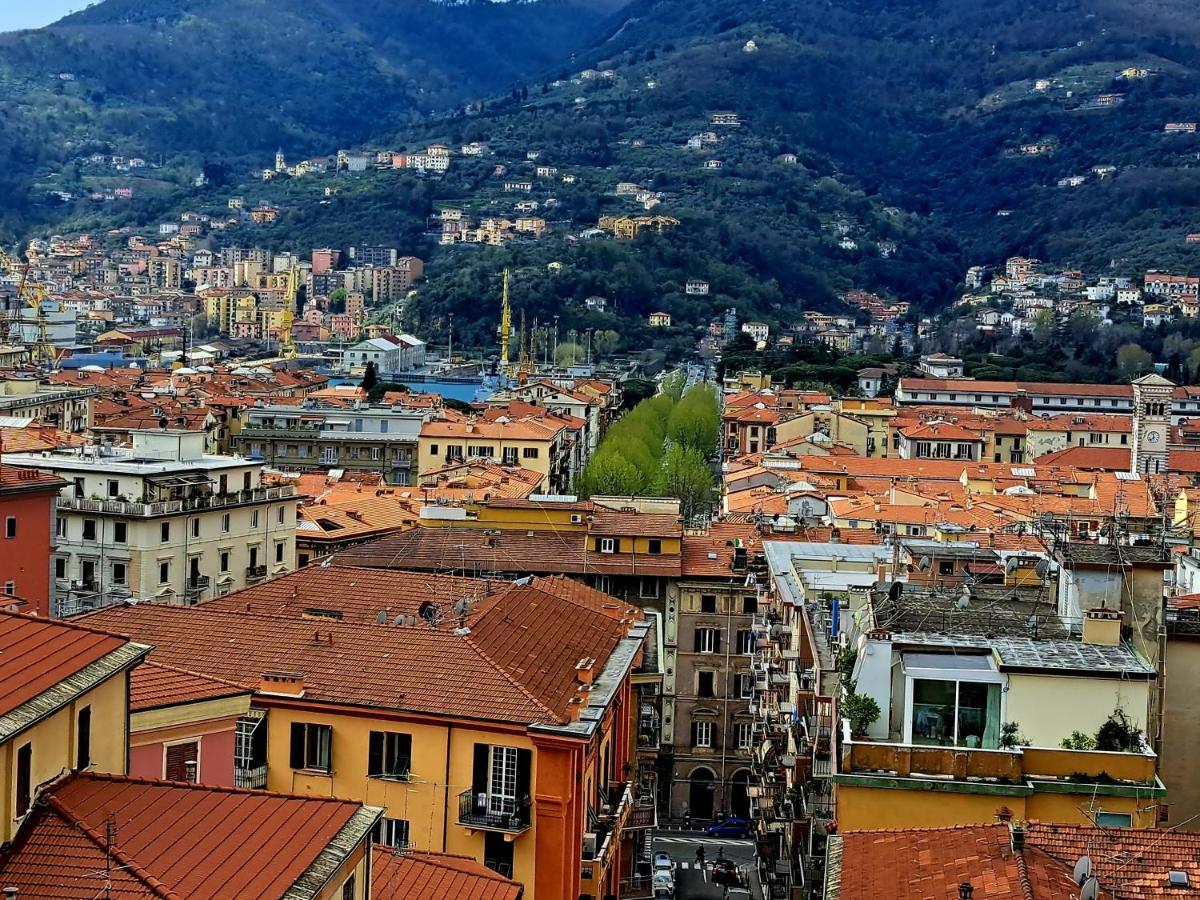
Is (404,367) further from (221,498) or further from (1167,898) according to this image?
(1167,898)

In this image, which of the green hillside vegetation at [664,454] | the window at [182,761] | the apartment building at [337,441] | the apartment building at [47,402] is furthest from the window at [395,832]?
the apartment building at [47,402]

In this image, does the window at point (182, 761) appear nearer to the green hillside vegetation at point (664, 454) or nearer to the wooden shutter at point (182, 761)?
the wooden shutter at point (182, 761)

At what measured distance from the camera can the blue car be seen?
1355 inches

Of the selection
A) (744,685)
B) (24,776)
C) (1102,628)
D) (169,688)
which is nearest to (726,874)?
(744,685)

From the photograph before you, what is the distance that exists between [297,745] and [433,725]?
4.71ft

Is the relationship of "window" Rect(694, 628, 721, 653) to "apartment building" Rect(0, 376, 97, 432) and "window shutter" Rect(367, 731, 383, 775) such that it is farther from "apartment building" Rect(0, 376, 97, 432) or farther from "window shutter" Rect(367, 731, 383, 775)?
"apartment building" Rect(0, 376, 97, 432)

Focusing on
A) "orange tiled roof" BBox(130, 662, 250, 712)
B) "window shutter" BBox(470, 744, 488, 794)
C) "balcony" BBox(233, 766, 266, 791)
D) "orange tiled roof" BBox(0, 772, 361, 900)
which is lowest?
"balcony" BBox(233, 766, 266, 791)

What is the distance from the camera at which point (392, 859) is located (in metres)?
12.9

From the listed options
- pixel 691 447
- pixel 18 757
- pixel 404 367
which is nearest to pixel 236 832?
pixel 18 757

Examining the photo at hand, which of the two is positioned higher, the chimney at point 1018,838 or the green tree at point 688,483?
the chimney at point 1018,838

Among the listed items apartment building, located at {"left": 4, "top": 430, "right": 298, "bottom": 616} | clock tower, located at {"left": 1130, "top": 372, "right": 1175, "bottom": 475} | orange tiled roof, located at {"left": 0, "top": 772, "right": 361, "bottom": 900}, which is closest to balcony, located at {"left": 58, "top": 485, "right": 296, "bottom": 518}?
apartment building, located at {"left": 4, "top": 430, "right": 298, "bottom": 616}

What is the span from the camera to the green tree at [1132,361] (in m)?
128

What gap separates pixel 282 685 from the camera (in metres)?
18.0

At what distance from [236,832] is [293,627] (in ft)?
33.1
